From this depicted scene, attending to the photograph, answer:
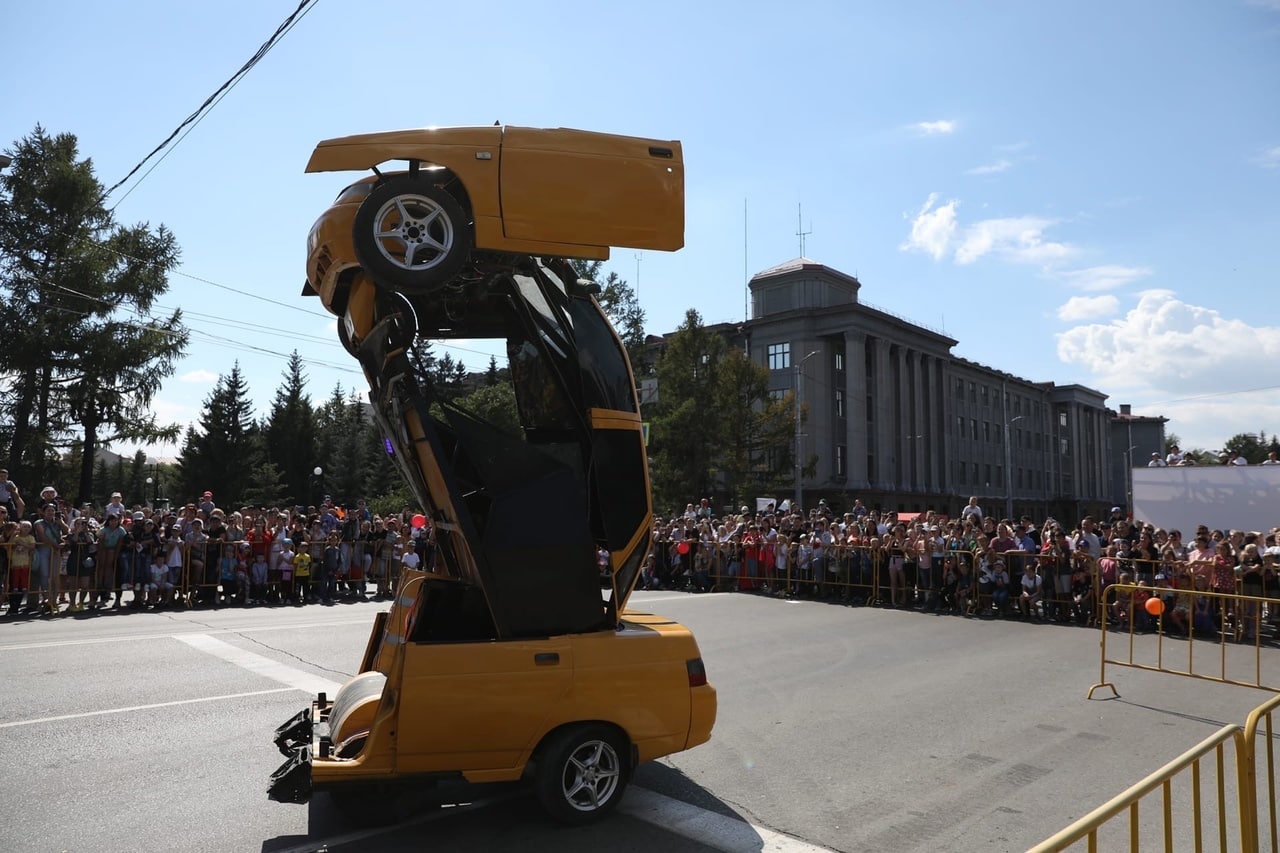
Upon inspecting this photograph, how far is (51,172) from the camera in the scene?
105 feet

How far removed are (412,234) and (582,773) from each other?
11.3ft

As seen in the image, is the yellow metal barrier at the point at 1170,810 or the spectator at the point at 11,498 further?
the spectator at the point at 11,498

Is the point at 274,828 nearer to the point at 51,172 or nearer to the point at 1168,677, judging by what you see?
the point at 1168,677

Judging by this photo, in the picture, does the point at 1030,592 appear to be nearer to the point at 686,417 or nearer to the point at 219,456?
the point at 686,417

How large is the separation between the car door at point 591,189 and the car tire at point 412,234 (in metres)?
0.32

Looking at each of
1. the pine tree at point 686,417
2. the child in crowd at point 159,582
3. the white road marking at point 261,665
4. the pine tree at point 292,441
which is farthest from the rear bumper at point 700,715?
the pine tree at point 292,441

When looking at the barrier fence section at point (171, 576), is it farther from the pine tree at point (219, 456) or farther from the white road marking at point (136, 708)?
the pine tree at point (219, 456)

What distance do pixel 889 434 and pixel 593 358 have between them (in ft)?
212

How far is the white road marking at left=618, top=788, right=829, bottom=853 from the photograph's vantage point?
193 inches

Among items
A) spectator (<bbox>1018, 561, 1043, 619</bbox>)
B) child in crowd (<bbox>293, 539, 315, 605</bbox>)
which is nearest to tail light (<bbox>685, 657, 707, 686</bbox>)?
spectator (<bbox>1018, 561, 1043, 619</bbox>)

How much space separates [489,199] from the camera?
194 inches

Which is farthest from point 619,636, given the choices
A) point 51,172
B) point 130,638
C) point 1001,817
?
point 51,172

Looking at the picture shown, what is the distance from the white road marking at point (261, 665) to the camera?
880 centimetres

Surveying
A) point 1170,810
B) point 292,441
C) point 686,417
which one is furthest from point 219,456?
point 1170,810
